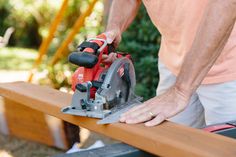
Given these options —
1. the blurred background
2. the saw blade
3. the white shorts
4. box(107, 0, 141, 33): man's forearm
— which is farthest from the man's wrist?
the blurred background

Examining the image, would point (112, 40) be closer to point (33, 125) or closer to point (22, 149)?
point (33, 125)

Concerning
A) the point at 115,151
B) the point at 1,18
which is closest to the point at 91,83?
the point at 115,151

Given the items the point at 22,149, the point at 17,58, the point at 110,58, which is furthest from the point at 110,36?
the point at 17,58

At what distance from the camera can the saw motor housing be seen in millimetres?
1854

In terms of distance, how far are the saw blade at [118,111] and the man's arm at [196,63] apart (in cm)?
5

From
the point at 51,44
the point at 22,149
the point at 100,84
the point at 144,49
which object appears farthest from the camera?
the point at 51,44

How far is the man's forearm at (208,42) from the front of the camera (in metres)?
1.75

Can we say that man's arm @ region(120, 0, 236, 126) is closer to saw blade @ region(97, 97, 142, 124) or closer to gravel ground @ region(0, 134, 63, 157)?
saw blade @ region(97, 97, 142, 124)

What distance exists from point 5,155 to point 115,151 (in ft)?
9.26

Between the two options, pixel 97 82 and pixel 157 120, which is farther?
pixel 97 82

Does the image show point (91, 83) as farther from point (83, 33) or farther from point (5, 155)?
point (83, 33)

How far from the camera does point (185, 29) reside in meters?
2.24

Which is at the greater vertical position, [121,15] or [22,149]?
[121,15]

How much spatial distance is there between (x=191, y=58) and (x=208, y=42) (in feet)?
0.27
